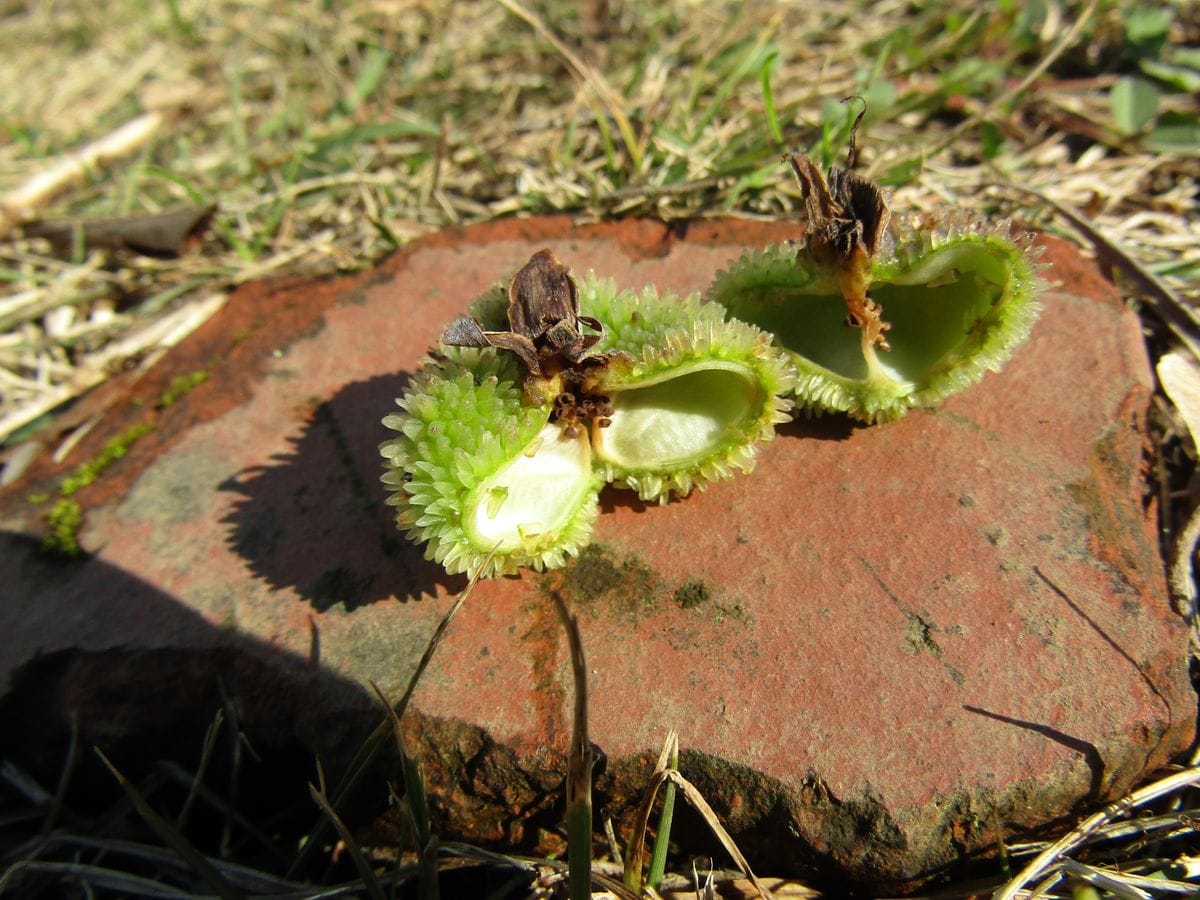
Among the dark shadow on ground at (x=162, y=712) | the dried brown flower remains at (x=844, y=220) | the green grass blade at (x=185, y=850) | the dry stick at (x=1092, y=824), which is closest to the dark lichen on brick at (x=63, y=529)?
the dark shadow on ground at (x=162, y=712)

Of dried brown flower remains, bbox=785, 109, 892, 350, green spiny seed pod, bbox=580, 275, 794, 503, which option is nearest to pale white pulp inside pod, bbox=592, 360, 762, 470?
green spiny seed pod, bbox=580, 275, 794, 503

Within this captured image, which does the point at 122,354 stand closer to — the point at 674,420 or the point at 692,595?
the point at 674,420

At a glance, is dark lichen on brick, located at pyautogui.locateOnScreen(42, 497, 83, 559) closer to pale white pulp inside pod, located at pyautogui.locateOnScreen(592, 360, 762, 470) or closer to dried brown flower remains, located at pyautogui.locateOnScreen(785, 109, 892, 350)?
pale white pulp inside pod, located at pyautogui.locateOnScreen(592, 360, 762, 470)

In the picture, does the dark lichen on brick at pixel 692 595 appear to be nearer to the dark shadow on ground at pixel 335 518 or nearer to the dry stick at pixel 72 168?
the dark shadow on ground at pixel 335 518

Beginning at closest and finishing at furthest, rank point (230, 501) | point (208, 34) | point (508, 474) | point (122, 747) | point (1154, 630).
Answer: point (1154, 630)
point (508, 474)
point (122, 747)
point (230, 501)
point (208, 34)

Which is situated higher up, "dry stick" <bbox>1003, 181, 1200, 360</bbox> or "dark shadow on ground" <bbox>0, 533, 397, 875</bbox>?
"dry stick" <bbox>1003, 181, 1200, 360</bbox>

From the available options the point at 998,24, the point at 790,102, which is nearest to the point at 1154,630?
the point at 790,102

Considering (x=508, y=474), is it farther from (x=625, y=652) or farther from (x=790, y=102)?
(x=790, y=102)
